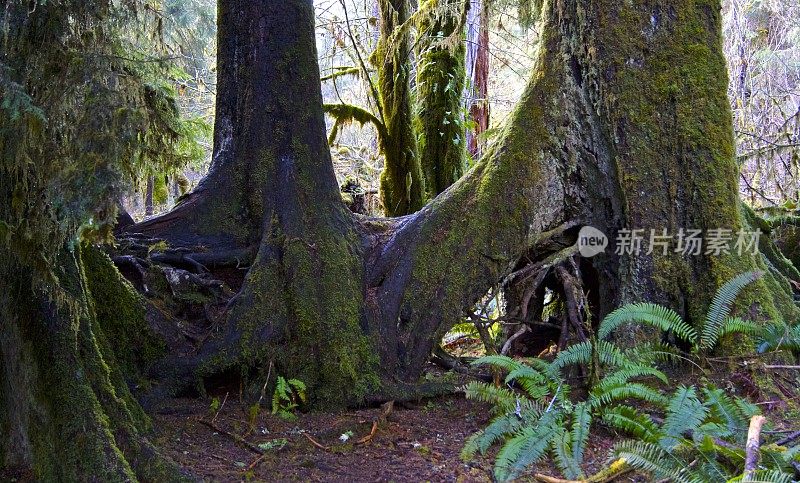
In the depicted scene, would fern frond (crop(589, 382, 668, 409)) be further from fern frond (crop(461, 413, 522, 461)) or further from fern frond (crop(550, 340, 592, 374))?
fern frond (crop(461, 413, 522, 461))

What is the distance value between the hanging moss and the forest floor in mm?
5998

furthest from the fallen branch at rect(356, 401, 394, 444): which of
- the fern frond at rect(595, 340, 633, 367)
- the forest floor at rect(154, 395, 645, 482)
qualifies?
the fern frond at rect(595, 340, 633, 367)

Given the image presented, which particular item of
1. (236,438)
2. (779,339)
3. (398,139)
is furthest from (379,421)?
(398,139)

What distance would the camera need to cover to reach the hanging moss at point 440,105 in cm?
1026

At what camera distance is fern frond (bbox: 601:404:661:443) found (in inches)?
162

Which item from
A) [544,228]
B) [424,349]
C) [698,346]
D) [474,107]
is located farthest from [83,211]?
[474,107]

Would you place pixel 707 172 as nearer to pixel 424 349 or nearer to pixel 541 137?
pixel 541 137

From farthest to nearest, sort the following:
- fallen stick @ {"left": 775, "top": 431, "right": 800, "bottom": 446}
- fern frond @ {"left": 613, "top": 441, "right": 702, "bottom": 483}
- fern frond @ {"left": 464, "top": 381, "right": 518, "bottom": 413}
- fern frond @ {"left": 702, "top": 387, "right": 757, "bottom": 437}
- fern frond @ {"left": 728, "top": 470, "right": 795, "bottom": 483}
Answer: fern frond @ {"left": 464, "top": 381, "right": 518, "bottom": 413} < fern frond @ {"left": 702, "top": 387, "right": 757, "bottom": 437} < fallen stick @ {"left": 775, "top": 431, "right": 800, "bottom": 446} < fern frond @ {"left": 613, "top": 441, "right": 702, "bottom": 483} < fern frond @ {"left": 728, "top": 470, "right": 795, "bottom": 483}

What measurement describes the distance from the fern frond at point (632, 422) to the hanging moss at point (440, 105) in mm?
6478

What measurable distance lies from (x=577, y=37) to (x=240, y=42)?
2.99 metres

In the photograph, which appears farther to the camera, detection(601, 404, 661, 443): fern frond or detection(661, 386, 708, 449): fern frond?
detection(601, 404, 661, 443): fern frond

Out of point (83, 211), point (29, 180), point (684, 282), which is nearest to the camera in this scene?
point (83, 211)

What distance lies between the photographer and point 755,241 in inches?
223

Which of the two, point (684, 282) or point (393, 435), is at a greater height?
point (684, 282)
